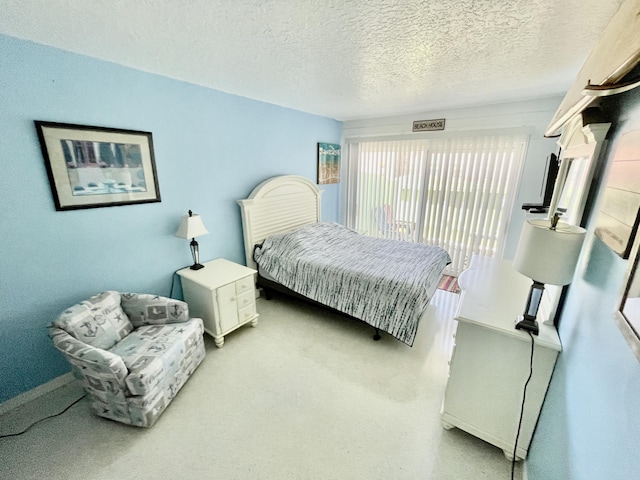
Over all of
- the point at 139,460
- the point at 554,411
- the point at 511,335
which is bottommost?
the point at 139,460

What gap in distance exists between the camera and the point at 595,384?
0.82 m

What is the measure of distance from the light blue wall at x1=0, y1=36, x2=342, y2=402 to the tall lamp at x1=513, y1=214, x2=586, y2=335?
8.56 feet

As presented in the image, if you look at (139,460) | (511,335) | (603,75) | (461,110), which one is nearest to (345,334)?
(511,335)

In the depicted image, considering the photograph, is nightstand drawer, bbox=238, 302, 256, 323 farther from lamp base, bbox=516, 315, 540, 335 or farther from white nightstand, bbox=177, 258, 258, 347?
lamp base, bbox=516, 315, 540, 335

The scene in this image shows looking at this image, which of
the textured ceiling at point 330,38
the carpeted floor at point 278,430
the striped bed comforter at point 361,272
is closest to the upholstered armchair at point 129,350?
the carpeted floor at point 278,430

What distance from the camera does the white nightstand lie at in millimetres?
2264

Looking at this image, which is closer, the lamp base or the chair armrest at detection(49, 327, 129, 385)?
the lamp base

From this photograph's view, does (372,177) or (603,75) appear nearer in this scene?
(603,75)

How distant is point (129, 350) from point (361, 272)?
1915 mm

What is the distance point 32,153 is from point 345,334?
2.74 metres

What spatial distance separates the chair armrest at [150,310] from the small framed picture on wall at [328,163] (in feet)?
9.30

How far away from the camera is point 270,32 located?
4.57 ft

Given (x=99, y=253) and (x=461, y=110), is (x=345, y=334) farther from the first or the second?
(x=461, y=110)

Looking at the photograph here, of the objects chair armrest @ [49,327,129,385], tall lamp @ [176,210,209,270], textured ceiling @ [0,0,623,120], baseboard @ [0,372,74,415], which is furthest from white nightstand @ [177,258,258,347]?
textured ceiling @ [0,0,623,120]
